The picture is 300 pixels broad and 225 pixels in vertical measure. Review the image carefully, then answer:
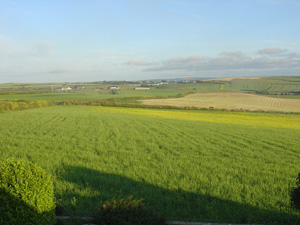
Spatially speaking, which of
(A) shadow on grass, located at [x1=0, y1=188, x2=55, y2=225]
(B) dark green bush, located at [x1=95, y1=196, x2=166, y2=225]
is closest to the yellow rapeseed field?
(B) dark green bush, located at [x1=95, y1=196, x2=166, y2=225]

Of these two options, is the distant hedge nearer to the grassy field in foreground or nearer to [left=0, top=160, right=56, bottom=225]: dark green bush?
the grassy field in foreground

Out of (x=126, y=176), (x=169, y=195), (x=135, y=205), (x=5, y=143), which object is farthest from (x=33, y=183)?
(x=5, y=143)

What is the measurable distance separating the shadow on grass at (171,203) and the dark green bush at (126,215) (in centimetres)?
57

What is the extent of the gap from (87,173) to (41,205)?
462 cm

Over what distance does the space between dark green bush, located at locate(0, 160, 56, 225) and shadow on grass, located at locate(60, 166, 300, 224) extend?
1425 mm

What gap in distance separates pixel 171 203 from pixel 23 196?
378 cm

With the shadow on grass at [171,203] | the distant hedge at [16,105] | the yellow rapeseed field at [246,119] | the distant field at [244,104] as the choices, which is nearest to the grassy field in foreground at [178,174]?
the shadow on grass at [171,203]

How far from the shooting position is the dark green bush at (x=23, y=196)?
4.20 meters

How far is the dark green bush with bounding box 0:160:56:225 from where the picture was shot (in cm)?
420

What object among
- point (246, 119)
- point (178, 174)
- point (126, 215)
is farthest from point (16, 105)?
point (126, 215)

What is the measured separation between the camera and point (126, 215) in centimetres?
486

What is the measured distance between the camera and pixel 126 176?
8.80 m

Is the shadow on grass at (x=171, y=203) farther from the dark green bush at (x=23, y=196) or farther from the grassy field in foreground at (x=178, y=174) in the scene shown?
the dark green bush at (x=23, y=196)

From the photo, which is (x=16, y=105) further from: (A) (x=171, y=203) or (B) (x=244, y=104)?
(B) (x=244, y=104)
